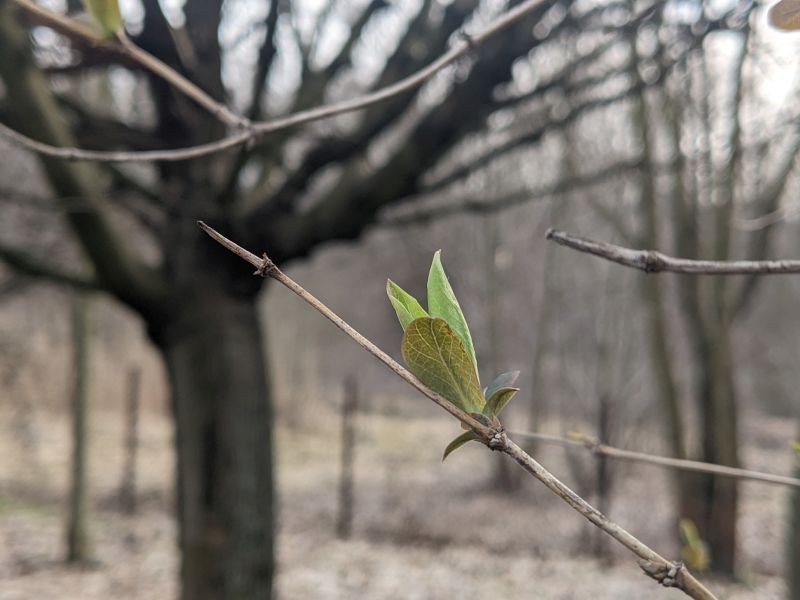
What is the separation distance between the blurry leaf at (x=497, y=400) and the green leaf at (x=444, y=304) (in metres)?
0.02

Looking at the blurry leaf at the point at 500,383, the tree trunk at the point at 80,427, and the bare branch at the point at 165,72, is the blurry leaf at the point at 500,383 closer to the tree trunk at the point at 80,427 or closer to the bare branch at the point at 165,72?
the bare branch at the point at 165,72

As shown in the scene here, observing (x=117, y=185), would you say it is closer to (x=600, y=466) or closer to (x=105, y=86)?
(x=105, y=86)

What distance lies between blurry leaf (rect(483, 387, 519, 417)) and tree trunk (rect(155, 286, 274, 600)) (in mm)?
3128

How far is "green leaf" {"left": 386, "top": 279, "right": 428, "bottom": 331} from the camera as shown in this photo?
16.8 inches

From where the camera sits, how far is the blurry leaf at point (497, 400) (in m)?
0.40

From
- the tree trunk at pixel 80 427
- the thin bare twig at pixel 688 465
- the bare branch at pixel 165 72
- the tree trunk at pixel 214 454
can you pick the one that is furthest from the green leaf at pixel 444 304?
the tree trunk at pixel 80 427

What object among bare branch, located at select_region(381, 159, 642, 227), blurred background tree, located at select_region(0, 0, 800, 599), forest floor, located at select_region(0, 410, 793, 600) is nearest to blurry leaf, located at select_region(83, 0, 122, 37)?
blurred background tree, located at select_region(0, 0, 800, 599)

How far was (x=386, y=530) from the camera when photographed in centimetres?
730

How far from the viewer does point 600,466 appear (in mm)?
6410

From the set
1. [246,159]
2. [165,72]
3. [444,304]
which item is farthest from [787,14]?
[246,159]

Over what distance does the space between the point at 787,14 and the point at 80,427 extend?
21.1 ft

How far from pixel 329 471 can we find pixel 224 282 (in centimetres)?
765

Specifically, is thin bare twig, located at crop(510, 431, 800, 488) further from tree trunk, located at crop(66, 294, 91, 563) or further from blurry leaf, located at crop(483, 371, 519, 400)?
tree trunk, located at crop(66, 294, 91, 563)

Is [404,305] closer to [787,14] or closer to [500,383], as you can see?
[500,383]
